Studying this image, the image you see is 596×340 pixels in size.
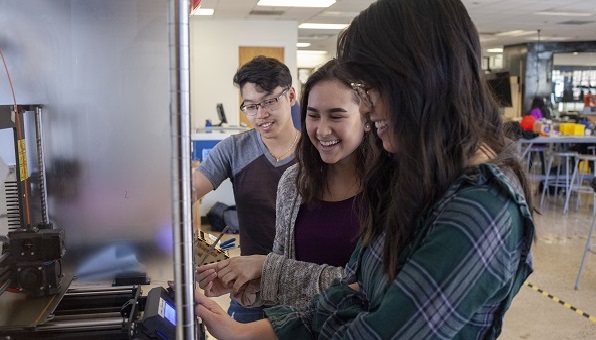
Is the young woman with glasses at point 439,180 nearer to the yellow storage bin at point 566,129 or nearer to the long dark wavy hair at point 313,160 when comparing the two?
the long dark wavy hair at point 313,160

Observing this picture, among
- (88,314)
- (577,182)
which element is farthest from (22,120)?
(577,182)

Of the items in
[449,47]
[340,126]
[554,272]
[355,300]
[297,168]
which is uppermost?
[449,47]

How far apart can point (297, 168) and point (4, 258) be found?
68 centimetres

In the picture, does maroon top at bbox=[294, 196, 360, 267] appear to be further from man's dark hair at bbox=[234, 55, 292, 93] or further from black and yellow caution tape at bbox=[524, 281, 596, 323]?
black and yellow caution tape at bbox=[524, 281, 596, 323]

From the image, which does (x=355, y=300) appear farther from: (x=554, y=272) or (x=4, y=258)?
(x=554, y=272)

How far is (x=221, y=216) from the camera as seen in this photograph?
5.54 meters

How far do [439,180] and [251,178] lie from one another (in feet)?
3.61

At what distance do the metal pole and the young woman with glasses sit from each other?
0.30 m

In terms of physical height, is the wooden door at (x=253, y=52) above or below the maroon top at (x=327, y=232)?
above

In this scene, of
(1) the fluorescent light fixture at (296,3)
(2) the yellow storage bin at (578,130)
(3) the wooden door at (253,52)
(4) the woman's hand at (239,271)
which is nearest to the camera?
(4) the woman's hand at (239,271)

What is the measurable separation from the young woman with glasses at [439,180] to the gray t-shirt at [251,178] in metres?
0.94

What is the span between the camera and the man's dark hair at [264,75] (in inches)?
71.8

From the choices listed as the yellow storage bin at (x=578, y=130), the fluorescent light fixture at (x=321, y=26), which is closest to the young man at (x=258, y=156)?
the yellow storage bin at (x=578, y=130)

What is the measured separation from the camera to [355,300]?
0.87m
